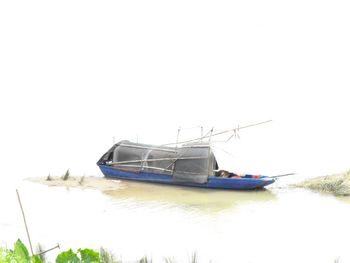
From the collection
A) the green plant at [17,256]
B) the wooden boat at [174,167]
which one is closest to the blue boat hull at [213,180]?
the wooden boat at [174,167]

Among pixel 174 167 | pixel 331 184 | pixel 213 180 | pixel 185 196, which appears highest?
pixel 174 167

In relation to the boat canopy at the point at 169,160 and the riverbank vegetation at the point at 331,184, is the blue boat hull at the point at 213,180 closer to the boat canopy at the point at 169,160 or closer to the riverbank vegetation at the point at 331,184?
the boat canopy at the point at 169,160

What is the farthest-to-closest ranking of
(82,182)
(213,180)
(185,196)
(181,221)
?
(82,182)
(213,180)
(185,196)
(181,221)

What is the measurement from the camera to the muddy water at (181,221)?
11.9 m

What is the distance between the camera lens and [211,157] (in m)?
16.5

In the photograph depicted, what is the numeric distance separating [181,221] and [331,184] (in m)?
5.28

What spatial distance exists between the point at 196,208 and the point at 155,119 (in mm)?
13719

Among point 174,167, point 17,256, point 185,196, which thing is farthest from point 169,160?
point 17,256

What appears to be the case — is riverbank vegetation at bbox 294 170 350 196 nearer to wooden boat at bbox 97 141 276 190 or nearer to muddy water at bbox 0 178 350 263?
muddy water at bbox 0 178 350 263

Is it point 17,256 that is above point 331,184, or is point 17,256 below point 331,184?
below

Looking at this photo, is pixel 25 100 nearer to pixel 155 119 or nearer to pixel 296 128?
pixel 155 119

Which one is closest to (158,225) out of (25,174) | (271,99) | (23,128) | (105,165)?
(105,165)

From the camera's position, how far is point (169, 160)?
1666 centimetres

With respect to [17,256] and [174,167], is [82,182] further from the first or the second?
[17,256]
